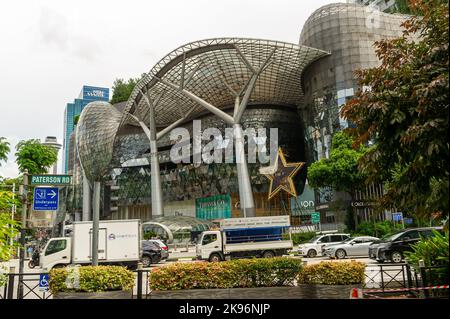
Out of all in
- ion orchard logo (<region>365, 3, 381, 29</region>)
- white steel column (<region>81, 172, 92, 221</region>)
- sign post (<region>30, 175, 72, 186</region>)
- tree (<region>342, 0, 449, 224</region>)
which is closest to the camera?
tree (<region>342, 0, 449, 224</region>)

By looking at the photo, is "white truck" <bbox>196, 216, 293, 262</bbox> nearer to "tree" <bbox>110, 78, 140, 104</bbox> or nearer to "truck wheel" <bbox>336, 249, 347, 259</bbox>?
"truck wheel" <bbox>336, 249, 347, 259</bbox>

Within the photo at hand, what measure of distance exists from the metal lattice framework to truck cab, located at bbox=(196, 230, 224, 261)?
2793 centimetres

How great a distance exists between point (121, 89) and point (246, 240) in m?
88.7

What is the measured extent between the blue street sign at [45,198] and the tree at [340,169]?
28.3 metres

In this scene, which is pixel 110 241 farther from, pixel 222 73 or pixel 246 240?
pixel 222 73

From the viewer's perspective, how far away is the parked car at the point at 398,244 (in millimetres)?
21422

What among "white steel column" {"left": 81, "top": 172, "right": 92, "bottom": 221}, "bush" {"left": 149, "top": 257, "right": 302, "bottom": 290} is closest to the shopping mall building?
"white steel column" {"left": 81, "top": 172, "right": 92, "bottom": 221}

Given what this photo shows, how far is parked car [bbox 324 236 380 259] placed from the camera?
2623 centimetres

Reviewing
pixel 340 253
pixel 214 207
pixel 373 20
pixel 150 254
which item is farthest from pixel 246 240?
pixel 214 207

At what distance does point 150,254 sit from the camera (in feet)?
87.8

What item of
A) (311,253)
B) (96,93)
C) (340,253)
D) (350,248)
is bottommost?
(311,253)

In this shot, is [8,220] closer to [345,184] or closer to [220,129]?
[345,184]

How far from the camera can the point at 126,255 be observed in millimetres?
22359
